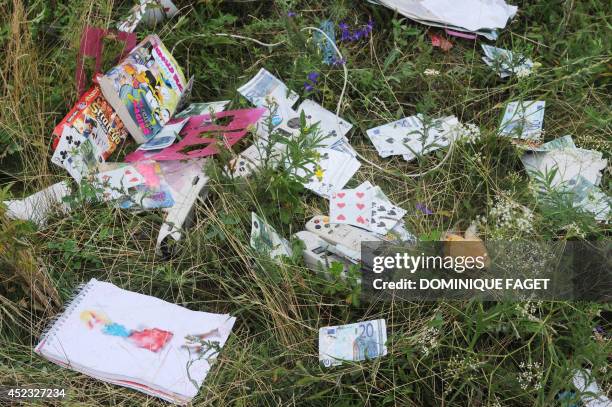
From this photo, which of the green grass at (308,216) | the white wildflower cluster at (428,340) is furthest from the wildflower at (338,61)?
the white wildflower cluster at (428,340)

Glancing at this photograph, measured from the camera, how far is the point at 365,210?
263 centimetres

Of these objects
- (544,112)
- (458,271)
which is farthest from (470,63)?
(458,271)

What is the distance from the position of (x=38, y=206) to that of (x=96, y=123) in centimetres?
44

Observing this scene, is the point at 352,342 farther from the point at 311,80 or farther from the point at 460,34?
the point at 460,34

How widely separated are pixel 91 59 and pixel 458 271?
1730 millimetres

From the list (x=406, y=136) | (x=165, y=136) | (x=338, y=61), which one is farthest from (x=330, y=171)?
(x=165, y=136)

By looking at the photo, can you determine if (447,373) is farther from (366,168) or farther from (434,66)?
(434,66)

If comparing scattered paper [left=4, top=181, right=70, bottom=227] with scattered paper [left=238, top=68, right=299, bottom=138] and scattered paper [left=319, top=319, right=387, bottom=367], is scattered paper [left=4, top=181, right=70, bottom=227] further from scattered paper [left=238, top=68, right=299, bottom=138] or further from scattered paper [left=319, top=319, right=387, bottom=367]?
scattered paper [left=319, top=319, right=387, bottom=367]

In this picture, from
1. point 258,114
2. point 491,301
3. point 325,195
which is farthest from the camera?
point 258,114

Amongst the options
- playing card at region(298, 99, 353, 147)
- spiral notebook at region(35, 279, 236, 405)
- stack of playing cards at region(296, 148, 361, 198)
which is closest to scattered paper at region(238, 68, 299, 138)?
playing card at region(298, 99, 353, 147)

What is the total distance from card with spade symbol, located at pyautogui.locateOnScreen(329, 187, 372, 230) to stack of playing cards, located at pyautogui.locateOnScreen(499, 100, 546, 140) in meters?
0.66

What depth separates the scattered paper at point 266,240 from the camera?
2.40 metres

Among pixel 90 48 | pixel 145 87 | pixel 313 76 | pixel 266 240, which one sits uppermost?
pixel 90 48

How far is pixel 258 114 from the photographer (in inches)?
115
